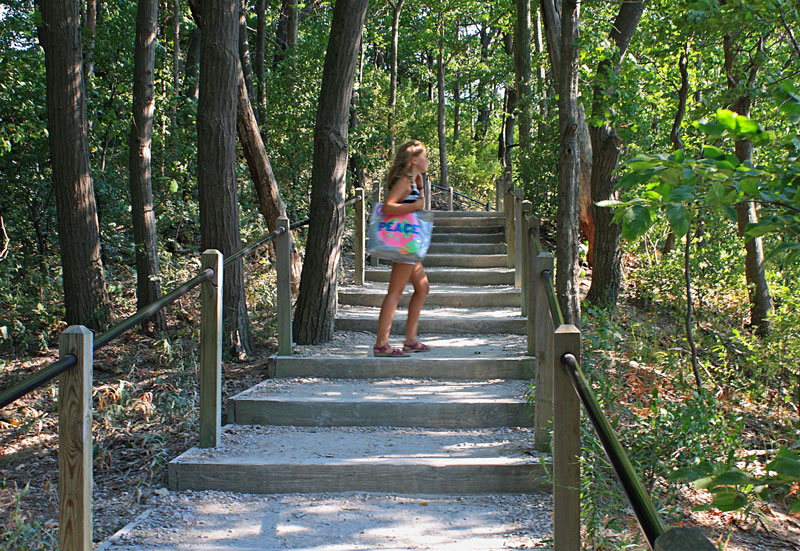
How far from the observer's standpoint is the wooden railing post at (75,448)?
310 centimetres

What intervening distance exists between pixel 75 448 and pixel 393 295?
360cm

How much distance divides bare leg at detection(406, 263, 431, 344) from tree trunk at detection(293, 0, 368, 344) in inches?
40.9

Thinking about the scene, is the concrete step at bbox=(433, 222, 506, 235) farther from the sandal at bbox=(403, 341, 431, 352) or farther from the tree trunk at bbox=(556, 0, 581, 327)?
the sandal at bbox=(403, 341, 431, 352)

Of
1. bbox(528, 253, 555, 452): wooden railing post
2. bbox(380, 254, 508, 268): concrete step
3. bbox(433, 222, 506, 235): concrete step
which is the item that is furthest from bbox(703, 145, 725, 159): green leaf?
bbox(433, 222, 506, 235): concrete step

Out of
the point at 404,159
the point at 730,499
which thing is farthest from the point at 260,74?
the point at 730,499

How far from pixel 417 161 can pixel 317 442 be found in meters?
2.40

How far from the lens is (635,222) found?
2.34 m

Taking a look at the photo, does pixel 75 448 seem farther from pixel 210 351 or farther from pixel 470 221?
pixel 470 221

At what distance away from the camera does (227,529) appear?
413 centimetres

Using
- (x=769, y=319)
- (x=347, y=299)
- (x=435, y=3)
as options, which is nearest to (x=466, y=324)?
(x=347, y=299)

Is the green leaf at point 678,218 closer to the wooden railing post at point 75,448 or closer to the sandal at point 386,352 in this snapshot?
the wooden railing post at point 75,448

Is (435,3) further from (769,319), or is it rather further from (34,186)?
(769,319)

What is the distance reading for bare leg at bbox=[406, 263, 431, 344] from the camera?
6.38 metres

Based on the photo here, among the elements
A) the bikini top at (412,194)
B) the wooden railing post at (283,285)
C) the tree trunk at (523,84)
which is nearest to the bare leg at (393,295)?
the bikini top at (412,194)
